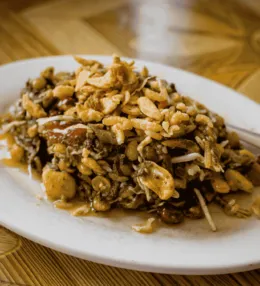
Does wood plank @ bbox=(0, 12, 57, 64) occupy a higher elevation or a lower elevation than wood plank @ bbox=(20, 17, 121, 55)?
lower

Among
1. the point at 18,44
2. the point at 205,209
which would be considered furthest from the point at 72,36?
the point at 205,209

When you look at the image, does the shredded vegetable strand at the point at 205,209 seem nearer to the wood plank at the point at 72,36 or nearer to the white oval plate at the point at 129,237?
the white oval plate at the point at 129,237

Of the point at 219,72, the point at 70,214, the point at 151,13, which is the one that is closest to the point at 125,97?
the point at 70,214

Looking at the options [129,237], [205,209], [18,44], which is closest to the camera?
[129,237]

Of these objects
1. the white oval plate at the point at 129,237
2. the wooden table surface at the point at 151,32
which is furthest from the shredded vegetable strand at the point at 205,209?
the wooden table surface at the point at 151,32

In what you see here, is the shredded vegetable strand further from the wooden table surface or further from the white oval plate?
the wooden table surface

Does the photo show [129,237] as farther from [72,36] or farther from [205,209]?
[72,36]

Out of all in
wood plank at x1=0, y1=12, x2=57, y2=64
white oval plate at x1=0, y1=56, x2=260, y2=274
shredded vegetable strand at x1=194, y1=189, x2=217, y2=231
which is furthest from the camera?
wood plank at x1=0, y1=12, x2=57, y2=64

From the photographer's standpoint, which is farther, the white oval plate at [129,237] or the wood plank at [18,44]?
the wood plank at [18,44]

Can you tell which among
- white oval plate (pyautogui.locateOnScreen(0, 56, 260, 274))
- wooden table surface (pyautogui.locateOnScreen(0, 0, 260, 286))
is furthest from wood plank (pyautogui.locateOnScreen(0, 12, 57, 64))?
white oval plate (pyautogui.locateOnScreen(0, 56, 260, 274))
